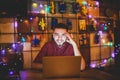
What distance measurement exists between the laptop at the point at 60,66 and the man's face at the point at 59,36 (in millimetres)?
→ 459

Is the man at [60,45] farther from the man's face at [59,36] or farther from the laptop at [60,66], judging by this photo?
the laptop at [60,66]

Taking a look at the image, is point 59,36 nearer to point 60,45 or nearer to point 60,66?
point 60,45

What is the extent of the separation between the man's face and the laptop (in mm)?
459

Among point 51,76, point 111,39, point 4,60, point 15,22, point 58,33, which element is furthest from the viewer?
point 111,39

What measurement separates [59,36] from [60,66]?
0.54 meters

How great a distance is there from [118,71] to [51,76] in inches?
146

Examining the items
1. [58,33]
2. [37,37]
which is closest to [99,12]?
[37,37]

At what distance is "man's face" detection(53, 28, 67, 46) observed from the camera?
260 centimetres

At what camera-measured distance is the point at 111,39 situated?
7.02 meters

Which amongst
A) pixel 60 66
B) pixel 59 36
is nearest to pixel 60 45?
pixel 59 36

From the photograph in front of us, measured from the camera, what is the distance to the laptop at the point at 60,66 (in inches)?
83.7

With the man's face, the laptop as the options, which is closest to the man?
the man's face

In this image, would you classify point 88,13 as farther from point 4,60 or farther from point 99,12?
point 4,60

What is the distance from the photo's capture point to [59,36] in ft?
8.63
